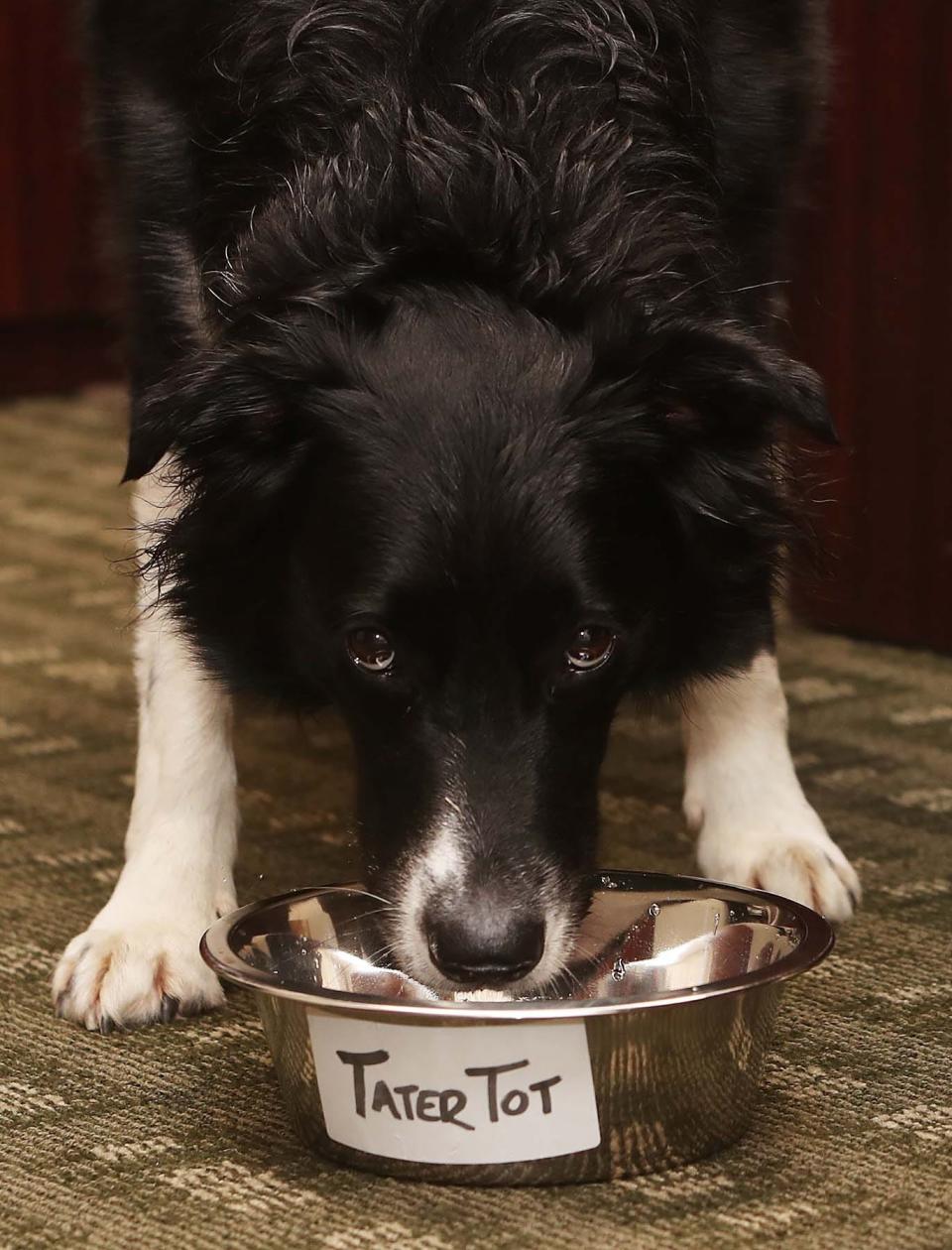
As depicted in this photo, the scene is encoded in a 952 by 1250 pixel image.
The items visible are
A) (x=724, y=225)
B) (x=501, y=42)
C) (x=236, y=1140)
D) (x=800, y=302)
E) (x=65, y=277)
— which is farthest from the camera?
(x=65, y=277)

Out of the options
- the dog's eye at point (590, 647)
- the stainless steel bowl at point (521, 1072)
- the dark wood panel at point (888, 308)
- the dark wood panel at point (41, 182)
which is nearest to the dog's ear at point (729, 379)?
the dog's eye at point (590, 647)

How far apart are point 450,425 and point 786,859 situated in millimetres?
707

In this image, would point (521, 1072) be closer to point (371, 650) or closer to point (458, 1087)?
point (458, 1087)

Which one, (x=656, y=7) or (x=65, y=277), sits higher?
(x=656, y=7)

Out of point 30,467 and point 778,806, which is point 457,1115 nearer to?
point 778,806

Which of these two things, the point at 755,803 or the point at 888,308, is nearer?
the point at 755,803

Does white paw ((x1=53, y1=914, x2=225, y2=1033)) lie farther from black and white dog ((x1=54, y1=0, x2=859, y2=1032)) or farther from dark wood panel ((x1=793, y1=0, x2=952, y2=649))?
dark wood panel ((x1=793, y1=0, x2=952, y2=649))

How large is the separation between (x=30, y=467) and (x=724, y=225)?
321cm

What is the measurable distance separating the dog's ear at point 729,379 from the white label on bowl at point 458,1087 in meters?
0.64

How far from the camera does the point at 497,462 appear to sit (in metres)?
1.63

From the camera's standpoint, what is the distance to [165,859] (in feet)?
6.52

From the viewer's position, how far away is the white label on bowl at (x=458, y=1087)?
4.52 ft

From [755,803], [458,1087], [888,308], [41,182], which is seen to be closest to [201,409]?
[458,1087]

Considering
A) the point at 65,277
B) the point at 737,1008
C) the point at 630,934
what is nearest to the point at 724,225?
the point at 630,934
